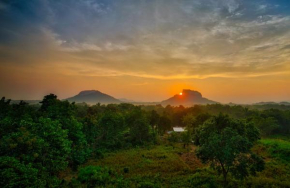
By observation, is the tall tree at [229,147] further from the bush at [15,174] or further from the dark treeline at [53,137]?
the bush at [15,174]

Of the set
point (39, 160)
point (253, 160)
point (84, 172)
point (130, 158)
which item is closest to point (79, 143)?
point (84, 172)

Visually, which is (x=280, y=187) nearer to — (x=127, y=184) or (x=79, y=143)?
(x=127, y=184)

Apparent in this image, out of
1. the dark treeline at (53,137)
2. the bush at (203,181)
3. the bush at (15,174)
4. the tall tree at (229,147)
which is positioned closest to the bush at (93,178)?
the dark treeline at (53,137)

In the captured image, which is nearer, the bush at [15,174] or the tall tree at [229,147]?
the bush at [15,174]

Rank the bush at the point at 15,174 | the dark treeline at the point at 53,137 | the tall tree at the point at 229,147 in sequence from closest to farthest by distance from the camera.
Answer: the bush at the point at 15,174 → the dark treeline at the point at 53,137 → the tall tree at the point at 229,147

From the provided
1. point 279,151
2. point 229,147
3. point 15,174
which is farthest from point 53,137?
point 279,151

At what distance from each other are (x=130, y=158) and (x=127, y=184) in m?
14.9

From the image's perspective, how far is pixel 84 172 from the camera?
26.2m

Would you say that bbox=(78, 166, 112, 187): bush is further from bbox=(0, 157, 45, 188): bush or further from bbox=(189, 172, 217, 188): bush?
bbox=(189, 172, 217, 188): bush

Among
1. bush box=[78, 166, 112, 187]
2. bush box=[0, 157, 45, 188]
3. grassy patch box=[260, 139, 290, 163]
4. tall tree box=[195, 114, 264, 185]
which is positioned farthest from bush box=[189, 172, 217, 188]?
grassy patch box=[260, 139, 290, 163]

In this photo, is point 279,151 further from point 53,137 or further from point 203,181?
point 53,137

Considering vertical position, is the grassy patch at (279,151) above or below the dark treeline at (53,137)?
below

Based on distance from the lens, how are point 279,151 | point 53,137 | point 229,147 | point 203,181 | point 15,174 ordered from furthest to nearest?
point 279,151
point 203,181
point 53,137
point 229,147
point 15,174

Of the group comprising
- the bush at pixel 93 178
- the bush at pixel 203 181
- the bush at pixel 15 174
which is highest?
the bush at pixel 15 174
